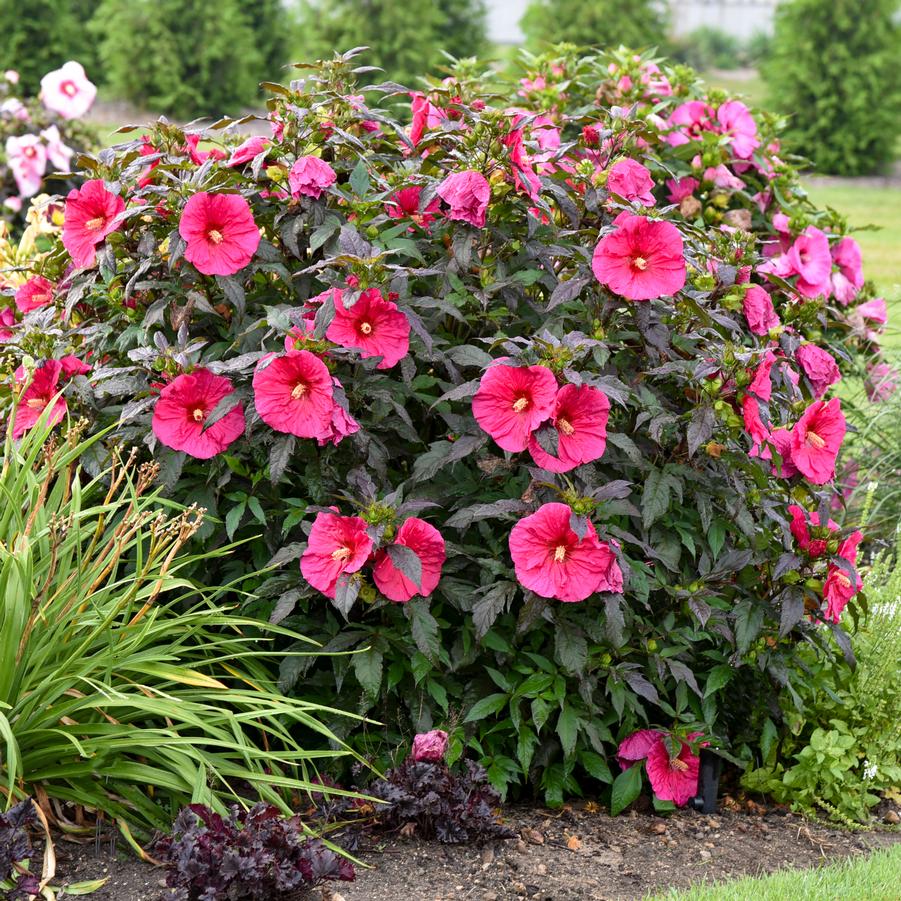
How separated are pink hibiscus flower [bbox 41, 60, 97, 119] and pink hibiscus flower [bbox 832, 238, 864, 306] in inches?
154

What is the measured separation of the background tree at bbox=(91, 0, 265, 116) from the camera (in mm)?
12203

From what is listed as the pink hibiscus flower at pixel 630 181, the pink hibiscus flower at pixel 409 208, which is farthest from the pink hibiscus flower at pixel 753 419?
the pink hibiscus flower at pixel 409 208

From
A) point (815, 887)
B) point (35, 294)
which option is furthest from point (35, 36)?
point (815, 887)

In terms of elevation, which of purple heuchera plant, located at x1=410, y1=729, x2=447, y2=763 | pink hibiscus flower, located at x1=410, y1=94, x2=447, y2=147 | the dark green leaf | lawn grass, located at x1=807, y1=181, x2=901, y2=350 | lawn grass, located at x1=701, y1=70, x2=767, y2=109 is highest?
pink hibiscus flower, located at x1=410, y1=94, x2=447, y2=147

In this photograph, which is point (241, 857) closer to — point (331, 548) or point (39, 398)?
point (331, 548)

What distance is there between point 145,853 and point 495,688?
81 cm

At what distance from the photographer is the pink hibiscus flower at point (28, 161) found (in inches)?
Result: 239

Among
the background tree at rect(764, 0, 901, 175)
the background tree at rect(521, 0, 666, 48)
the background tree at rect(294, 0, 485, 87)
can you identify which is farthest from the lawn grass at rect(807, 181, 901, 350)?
the background tree at rect(294, 0, 485, 87)

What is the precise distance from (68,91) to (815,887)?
213 inches

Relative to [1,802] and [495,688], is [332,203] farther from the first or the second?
[1,802]

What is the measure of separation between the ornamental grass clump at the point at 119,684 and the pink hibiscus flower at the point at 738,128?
225 cm

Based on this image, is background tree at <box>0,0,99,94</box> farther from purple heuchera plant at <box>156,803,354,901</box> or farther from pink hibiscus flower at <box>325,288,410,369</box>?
purple heuchera plant at <box>156,803,354,901</box>

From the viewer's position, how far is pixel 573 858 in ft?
8.25

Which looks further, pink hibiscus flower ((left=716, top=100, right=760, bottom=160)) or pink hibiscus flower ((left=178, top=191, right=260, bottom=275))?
pink hibiscus flower ((left=716, top=100, right=760, bottom=160))
